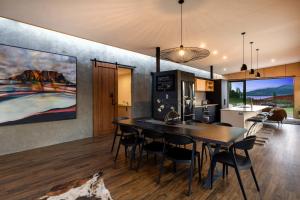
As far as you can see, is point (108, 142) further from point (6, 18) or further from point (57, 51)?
point (6, 18)

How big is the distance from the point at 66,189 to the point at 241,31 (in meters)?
5.12

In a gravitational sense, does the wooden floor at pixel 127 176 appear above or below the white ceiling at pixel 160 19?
below

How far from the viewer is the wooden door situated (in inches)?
198

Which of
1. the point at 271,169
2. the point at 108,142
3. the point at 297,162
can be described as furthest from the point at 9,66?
the point at 297,162

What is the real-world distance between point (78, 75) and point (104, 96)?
1.01 metres

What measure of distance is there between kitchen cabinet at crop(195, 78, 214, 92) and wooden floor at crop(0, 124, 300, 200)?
14.3 feet

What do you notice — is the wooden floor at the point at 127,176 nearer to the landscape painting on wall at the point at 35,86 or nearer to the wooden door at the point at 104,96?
the landscape painting on wall at the point at 35,86

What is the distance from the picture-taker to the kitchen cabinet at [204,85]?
783 centimetres

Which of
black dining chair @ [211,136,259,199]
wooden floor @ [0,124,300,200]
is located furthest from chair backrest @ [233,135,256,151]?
wooden floor @ [0,124,300,200]

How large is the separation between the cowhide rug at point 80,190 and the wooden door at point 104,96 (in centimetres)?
272

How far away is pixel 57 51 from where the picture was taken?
4234mm

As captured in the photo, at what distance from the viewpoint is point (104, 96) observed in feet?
17.3

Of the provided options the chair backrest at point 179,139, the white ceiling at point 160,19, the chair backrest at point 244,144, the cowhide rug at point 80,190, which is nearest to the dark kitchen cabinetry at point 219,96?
the white ceiling at point 160,19

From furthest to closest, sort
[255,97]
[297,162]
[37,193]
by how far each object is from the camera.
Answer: [255,97], [297,162], [37,193]
